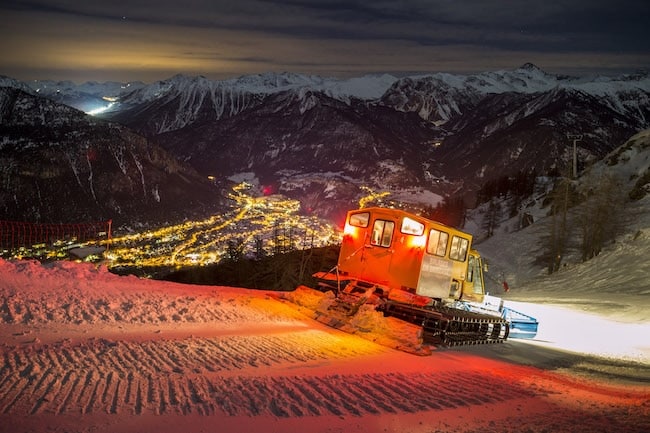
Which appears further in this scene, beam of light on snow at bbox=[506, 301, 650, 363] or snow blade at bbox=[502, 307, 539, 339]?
snow blade at bbox=[502, 307, 539, 339]

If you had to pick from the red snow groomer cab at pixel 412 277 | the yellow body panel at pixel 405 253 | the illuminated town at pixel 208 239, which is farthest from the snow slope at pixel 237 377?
the illuminated town at pixel 208 239

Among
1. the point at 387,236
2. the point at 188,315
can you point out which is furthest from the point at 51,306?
the point at 387,236

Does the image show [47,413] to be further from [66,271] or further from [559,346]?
[559,346]

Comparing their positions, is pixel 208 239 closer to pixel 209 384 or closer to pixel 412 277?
pixel 412 277

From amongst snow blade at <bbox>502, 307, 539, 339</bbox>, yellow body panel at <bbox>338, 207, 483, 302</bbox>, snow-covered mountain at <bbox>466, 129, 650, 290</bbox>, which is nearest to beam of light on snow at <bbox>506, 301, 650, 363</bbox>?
snow blade at <bbox>502, 307, 539, 339</bbox>

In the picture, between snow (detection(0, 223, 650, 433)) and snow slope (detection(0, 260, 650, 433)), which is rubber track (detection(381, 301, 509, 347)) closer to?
snow (detection(0, 223, 650, 433))

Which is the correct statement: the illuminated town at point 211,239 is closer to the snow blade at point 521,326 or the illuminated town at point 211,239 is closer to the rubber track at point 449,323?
the snow blade at point 521,326
